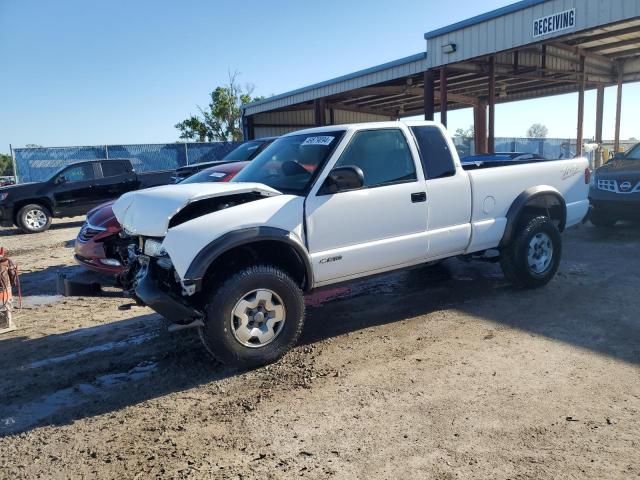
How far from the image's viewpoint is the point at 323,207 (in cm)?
424

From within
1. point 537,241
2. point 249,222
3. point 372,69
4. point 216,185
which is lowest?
point 537,241

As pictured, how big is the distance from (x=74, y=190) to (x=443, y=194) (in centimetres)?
1101

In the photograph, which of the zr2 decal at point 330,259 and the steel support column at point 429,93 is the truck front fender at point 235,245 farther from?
the steel support column at point 429,93

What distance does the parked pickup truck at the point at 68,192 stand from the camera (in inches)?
492

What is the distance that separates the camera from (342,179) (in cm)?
422

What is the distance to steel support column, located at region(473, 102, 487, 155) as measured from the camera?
21.5 meters

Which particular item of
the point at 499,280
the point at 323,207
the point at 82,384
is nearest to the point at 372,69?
the point at 499,280

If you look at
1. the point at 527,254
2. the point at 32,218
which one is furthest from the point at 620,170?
the point at 32,218

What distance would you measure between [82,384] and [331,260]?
2.23 m

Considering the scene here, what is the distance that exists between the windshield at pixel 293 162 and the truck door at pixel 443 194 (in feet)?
3.34

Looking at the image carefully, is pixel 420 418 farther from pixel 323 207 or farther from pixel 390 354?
pixel 323 207

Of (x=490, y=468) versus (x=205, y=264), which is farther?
(x=205, y=264)

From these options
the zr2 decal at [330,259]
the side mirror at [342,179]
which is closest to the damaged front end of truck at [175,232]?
the side mirror at [342,179]

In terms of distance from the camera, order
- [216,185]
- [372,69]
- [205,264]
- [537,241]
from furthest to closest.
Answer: [372,69] < [537,241] < [216,185] < [205,264]
